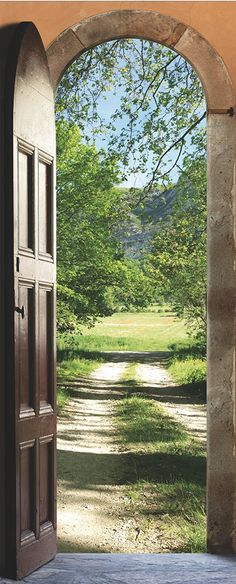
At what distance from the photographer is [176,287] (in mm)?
9805

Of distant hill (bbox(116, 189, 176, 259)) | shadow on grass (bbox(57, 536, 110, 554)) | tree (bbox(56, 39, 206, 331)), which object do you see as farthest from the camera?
distant hill (bbox(116, 189, 176, 259))

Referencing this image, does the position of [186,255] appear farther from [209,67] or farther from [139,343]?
[209,67]

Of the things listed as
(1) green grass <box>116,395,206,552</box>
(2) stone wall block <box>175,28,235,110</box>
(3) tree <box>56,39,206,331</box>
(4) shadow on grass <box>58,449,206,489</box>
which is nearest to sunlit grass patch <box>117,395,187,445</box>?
(1) green grass <box>116,395,206,552</box>

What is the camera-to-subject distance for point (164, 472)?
8.67 m

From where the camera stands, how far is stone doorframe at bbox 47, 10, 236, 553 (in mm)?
3473

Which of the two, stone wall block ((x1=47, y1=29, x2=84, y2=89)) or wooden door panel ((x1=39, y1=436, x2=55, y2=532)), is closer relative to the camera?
wooden door panel ((x1=39, y1=436, x2=55, y2=532))

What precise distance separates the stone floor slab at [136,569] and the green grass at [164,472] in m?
2.85

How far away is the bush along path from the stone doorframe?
2.55m

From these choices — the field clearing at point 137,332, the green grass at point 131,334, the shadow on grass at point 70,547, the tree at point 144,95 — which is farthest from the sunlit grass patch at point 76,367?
the shadow on grass at point 70,547

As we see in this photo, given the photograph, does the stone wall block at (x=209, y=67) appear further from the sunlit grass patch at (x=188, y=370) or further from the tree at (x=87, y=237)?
the sunlit grass patch at (x=188, y=370)

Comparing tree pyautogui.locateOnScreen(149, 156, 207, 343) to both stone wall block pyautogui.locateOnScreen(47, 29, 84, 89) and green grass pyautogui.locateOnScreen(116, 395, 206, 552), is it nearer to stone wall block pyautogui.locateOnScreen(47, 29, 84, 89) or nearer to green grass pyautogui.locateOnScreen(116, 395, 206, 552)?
green grass pyautogui.locateOnScreen(116, 395, 206, 552)

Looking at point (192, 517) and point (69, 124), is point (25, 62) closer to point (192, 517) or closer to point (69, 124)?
Answer: point (192, 517)

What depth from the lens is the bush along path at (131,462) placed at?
716 centimetres

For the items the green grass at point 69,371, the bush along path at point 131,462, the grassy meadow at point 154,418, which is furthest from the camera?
the green grass at point 69,371
